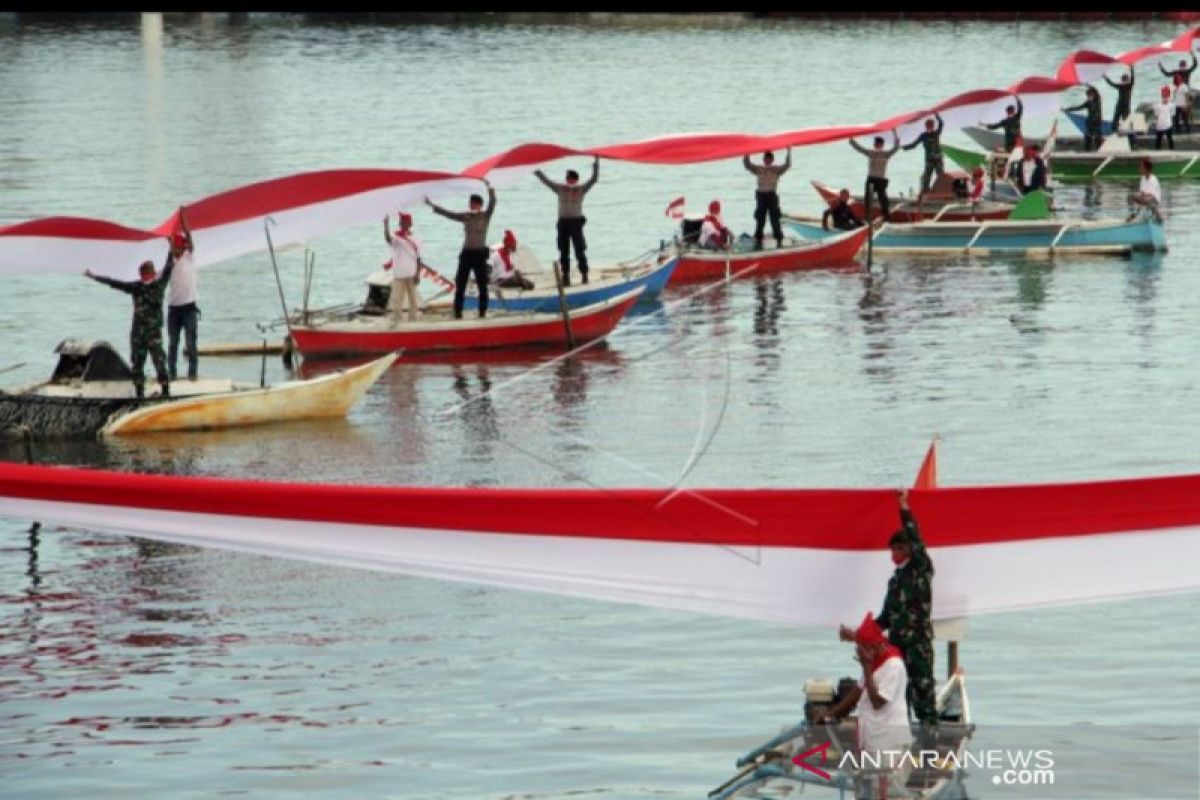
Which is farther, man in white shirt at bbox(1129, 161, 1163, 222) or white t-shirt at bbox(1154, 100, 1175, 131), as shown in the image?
white t-shirt at bbox(1154, 100, 1175, 131)

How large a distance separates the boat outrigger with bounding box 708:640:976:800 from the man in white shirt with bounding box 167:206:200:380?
65.5 ft

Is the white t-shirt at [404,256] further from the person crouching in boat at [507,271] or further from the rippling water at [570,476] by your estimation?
the person crouching in boat at [507,271]

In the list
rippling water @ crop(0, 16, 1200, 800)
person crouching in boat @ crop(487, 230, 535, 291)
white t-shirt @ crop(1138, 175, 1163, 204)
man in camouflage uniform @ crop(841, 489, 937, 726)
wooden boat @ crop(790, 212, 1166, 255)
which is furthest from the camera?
white t-shirt @ crop(1138, 175, 1163, 204)

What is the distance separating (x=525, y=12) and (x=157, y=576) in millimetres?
156753

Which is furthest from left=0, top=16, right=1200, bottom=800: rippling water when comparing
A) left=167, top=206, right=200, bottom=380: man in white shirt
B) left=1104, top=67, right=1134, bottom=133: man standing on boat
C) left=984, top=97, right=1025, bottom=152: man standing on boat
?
left=984, top=97, right=1025, bottom=152: man standing on boat

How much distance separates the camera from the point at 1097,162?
72250 millimetres

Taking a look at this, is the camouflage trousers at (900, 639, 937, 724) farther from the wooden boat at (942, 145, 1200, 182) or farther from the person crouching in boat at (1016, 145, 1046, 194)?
the wooden boat at (942, 145, 1200, 182)

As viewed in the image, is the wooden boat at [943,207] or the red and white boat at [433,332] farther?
the wooden boat at [943,207]

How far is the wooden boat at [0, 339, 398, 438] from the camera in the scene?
3756 cm

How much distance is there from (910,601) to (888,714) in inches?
34.4

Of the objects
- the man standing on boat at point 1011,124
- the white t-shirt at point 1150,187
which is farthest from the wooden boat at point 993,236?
the man standing on boat at point 1011,124

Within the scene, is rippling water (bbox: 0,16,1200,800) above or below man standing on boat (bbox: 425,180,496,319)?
below

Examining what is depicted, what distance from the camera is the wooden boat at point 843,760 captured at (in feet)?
61.5

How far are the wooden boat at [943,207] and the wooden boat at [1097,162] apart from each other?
9461 mm
